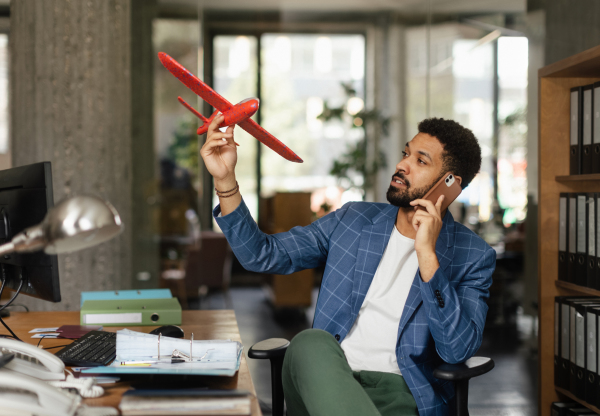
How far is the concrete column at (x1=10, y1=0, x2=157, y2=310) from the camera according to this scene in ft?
9.11

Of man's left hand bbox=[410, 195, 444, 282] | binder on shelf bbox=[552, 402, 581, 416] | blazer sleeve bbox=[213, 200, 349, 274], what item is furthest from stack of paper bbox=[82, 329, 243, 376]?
binder on shelf bbox=[552, 402, 581, 416]

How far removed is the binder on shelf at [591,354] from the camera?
203 cm

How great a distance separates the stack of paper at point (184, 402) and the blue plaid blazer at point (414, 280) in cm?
71

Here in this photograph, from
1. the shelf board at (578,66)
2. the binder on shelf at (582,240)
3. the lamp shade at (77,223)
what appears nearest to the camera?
the lamp shade at (77,223)

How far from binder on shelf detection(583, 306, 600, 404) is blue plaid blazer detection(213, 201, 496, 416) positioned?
668 mm

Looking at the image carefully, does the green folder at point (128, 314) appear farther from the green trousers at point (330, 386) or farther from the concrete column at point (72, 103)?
the concrete column at point (72, 103)

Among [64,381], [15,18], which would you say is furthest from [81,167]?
[64,381]

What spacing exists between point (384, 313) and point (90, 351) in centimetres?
84

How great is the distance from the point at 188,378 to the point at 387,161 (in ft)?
15.9

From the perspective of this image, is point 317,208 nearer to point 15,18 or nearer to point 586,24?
point 586,24

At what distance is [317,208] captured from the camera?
552cm

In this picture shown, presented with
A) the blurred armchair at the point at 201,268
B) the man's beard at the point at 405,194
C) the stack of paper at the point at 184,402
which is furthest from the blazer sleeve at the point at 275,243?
the blurred armchair at the point at 201,268

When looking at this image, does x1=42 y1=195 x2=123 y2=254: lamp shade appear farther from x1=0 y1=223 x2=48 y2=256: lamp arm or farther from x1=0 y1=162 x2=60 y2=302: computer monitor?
x1=0 y1=162 x2=60 y2=302: computer monitor

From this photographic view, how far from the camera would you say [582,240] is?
2.17 m
